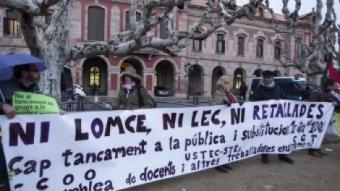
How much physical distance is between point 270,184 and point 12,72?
13.9ft

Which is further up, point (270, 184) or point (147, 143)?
point (147, 143)

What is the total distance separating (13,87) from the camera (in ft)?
15.3

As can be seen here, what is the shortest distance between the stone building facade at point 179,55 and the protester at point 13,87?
89.3 ft

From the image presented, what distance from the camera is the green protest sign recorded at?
4.55 metres

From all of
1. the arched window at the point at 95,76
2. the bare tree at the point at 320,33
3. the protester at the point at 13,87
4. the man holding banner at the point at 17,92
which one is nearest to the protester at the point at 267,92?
the man holding banner at the point at 17,92

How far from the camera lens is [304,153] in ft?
30.0

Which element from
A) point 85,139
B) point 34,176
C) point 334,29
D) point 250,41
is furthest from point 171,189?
point 250,41

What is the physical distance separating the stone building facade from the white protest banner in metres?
23.5

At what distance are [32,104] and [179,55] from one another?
117 feet

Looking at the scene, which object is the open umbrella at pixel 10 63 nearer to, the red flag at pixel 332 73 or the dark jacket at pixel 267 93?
the dark jacket at pixel 267 93

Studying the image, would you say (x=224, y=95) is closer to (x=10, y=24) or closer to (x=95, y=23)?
(x=10, y=24)

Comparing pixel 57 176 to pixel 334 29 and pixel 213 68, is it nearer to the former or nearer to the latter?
pixel 334 29

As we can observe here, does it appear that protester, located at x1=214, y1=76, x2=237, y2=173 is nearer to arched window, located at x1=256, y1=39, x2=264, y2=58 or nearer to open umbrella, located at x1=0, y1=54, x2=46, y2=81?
open umbrella, located at x1=0, y1=54, x2=46, y2=81

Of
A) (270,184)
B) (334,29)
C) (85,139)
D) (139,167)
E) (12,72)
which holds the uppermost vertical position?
(334,29)
